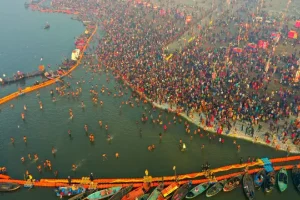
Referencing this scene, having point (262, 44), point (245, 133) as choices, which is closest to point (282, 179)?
point (245, 133)

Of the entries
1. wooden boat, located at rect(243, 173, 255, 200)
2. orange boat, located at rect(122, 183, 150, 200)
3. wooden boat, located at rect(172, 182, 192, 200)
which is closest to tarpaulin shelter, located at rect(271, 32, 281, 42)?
wooden boat, located at rect(243, 173, 255, 200)

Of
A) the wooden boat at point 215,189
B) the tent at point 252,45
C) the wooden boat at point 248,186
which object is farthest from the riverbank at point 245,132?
the tent at point 252,45

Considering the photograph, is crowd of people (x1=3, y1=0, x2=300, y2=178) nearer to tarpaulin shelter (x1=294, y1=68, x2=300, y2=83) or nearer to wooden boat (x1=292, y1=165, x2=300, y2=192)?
tarpaulin shelter (x1=294, y1=68, x2=300, y2=83)

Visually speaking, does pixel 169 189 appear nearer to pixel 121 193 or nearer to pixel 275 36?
pixel 121 193

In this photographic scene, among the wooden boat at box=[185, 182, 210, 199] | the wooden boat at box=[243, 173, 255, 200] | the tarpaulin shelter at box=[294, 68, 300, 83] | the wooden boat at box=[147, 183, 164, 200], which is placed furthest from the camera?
the tarpaulin shelter at box=[294, 68, 300, 83]

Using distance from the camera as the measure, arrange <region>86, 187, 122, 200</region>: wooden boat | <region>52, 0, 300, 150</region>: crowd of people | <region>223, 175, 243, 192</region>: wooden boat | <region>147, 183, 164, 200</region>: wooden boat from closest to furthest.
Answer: <region>147, 183, 164, 200</region>: wooden boat, <region>86, 187, 122, 200</region>: wooden boat, <region>223, 175, 243, 192</region>: wooden boat, <region>52, 0, 300, 150</region>: crowd of people

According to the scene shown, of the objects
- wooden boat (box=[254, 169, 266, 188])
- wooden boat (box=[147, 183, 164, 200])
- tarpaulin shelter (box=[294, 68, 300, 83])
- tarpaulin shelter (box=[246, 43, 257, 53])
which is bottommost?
wooden boat (box=[254, 169, 266, 188])
